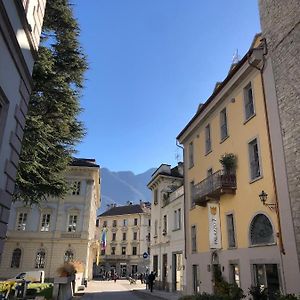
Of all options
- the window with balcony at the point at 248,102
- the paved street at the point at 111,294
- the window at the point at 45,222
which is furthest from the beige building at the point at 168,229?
the window at the point at 45,222

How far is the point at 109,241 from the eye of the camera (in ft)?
261

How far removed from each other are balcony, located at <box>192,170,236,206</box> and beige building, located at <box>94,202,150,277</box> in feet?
186

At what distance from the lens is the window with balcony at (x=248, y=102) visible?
16797 millimetres

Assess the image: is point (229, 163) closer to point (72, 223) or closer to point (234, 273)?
point (234, 273)

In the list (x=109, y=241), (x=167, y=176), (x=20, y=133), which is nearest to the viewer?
A: (x=20, y=133)

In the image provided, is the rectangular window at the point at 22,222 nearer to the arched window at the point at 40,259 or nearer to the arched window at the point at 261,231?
the arched window at the point at 40,259

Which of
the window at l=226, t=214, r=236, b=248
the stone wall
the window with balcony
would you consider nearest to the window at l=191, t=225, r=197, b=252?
the window at l=226, t=214, r=236, b=248

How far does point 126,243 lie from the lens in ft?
255

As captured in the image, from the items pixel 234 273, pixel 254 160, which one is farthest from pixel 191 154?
pixel 234 273

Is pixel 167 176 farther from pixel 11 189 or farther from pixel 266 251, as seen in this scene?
pixel 11 189

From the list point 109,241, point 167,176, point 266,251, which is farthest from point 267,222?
point 109,241

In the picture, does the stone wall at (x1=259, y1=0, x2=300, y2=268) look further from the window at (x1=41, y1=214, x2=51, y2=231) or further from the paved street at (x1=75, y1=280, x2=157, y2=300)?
the window at (x1=41, y1=214, x2=51, y2=231)

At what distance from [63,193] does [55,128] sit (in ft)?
10.1

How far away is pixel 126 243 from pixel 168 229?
49.3 meters
